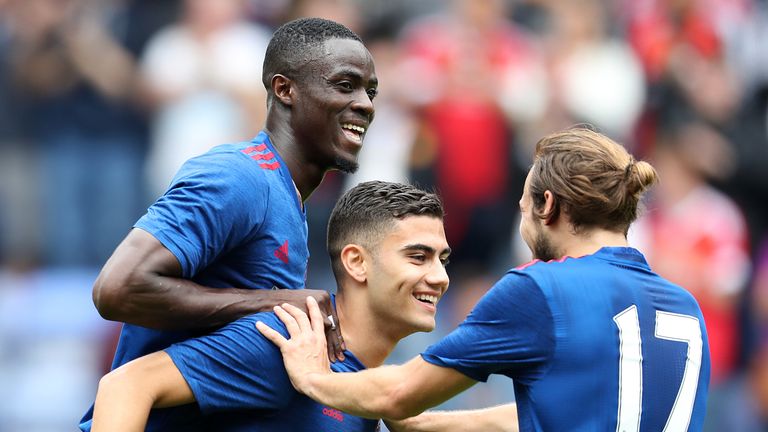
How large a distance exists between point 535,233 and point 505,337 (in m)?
0.46

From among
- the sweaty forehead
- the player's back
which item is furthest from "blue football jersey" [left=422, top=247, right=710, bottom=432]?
the sweaty forehead

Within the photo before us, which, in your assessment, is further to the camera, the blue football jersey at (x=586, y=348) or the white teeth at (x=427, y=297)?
the white teeth at (x=427, y=297)

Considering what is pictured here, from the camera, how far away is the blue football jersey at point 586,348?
4512 millimetres

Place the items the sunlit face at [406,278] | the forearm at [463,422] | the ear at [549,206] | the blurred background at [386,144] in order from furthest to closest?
the blurred background at [386,144] < the forearm at [463,422] < the sunlit face at [406,278] < the ear at [549,206]

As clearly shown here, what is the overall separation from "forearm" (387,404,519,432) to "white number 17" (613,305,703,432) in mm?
1036

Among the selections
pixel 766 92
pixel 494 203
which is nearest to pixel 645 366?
pixel 494 203

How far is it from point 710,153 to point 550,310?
695cm

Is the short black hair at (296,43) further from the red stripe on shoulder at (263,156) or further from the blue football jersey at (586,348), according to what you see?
the blue football jersey at (586,348)

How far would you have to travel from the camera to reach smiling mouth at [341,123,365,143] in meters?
5.33

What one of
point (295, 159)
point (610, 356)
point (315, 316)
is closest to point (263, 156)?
point (295, 159)

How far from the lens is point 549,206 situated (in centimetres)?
475

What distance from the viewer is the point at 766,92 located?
38.4 ft

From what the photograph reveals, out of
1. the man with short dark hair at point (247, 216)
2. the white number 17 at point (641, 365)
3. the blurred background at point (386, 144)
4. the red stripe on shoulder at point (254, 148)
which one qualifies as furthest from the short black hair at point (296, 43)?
Result: the blurred background at point (386, 144)

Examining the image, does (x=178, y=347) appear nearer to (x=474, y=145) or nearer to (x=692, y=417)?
(x=692, y=417)
